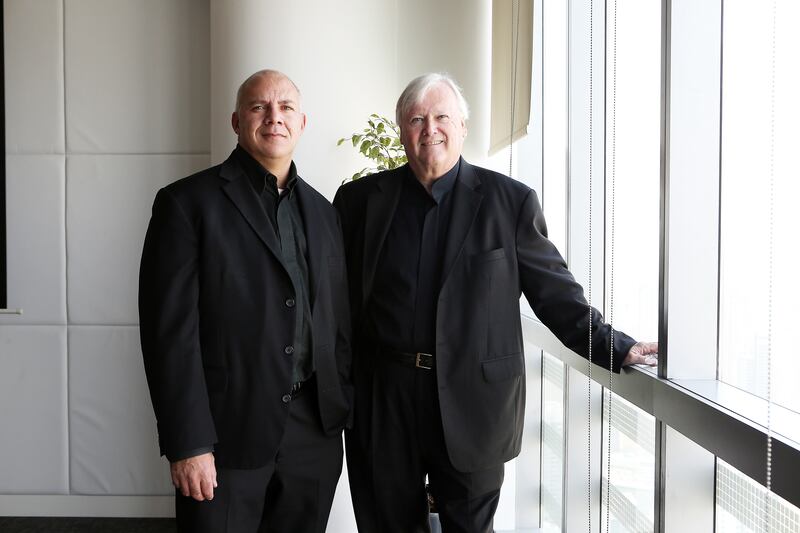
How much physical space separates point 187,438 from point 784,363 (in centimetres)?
141

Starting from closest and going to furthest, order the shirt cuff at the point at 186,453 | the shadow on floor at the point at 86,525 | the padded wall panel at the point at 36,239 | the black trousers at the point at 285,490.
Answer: the shirt cuff at the point at 186,453 < the black trousers at the point at 285,490 < the shadow on floor at the point at 86,525 < the padded wall panel at the point at 36,239

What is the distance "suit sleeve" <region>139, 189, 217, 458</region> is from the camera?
1.80 meters

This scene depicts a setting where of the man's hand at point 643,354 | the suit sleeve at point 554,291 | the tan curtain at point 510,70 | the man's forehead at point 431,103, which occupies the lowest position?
the man's hand at point 643,354

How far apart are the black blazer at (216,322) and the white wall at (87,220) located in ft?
7.27

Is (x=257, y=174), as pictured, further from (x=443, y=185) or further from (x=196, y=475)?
(x=196, y=475)

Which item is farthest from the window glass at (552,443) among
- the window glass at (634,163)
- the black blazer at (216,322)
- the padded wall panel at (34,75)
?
the padded wall panel at (34,75)

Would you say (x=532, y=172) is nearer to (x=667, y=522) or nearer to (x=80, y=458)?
(x=667, y=522)

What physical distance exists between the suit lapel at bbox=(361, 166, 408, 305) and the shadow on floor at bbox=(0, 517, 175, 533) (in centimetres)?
257

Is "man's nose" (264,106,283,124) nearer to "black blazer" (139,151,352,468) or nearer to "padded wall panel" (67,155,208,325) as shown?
"black blazer" (139,151,352,468)

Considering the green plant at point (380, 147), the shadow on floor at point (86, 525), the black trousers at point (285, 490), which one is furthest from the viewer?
the shadow on floor at point (86, 525)

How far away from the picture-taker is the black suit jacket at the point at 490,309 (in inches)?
76.8

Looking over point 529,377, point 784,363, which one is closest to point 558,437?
point 529,377

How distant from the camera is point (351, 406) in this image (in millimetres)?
2072

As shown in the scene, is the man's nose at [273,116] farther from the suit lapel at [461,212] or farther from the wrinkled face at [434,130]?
the suit lapel at [461,212]
